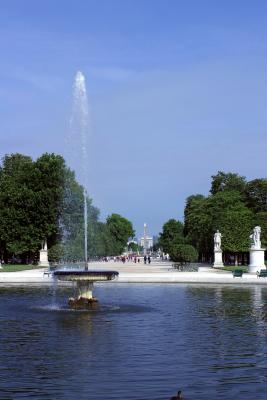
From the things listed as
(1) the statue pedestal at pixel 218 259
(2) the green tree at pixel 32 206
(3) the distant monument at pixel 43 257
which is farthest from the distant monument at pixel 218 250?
(3) the distant monument at pixel 43 257

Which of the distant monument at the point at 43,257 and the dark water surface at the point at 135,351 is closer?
the dark water surface at the point at 135,351

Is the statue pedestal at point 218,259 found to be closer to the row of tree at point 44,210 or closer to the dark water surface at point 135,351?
the row of tree at point 44,210

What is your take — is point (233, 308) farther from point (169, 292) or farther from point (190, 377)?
point (190, 377)

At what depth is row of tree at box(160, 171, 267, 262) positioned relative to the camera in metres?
76.0

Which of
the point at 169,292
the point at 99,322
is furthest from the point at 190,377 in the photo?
the point at 169,292

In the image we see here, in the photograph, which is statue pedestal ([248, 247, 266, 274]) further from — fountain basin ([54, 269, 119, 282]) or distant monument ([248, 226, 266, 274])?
fountain basin ([54, 269, 119, 282])

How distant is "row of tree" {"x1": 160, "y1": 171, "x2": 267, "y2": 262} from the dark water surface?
4844cm

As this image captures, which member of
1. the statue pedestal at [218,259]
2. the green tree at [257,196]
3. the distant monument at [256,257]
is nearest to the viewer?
the distant monument at [256,257]

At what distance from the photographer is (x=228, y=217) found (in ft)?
255

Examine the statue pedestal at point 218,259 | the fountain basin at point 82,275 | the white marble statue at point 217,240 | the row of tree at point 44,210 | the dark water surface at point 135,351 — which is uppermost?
the row of tree at point 44,210

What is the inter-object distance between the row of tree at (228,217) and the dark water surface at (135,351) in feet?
159

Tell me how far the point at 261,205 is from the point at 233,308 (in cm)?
6812

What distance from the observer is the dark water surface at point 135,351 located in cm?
1235

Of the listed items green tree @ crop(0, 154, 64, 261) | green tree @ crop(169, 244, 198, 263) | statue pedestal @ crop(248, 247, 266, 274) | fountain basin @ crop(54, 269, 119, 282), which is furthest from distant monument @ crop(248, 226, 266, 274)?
fountain basin @ crop(54, 269, 119, 282)
